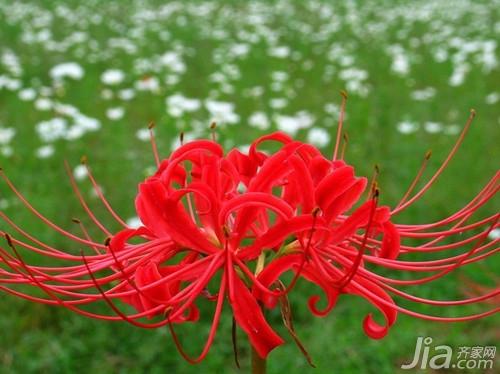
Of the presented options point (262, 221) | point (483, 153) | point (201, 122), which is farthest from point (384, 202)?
point (262, 221)

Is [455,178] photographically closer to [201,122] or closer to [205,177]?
[201,122]

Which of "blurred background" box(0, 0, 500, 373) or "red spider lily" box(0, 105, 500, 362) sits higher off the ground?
"red spider lily" box(0, 105, 500, 362)

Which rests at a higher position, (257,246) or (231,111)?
(257,246)

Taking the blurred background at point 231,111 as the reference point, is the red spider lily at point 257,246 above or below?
above

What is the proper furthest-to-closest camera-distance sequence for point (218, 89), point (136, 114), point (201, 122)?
point (218, 89) → point (136, 114) → point (201, 122)

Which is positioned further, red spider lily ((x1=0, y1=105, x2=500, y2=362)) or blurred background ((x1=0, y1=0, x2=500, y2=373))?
blurred background ((x1=0, y1=0, x2=500, y2=373))

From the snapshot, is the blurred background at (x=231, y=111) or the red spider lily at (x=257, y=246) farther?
the blurred background at (x=231, y=111)

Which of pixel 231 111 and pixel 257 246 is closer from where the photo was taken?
pixel 257 246

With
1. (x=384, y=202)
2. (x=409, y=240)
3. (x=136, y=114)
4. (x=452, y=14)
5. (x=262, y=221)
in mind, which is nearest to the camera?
(x=262, y=221)
